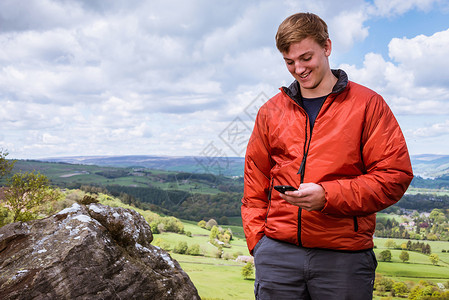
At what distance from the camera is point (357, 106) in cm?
270

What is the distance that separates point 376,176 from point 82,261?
155 inches

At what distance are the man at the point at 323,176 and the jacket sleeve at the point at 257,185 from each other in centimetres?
15

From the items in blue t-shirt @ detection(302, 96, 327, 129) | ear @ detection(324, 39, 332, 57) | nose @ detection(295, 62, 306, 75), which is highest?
ear @ detection(324, 39, 332, 57)

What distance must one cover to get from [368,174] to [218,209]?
105 ft

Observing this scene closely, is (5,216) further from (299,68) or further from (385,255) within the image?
(385,255)

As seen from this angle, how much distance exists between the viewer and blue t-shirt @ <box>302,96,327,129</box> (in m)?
2.90

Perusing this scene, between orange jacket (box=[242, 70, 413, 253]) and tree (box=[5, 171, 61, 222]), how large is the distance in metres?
14.4

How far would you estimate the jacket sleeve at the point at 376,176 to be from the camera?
249 centimetres

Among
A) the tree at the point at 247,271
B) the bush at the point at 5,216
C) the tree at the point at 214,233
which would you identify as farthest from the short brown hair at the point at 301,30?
the tree at the point at 214,233

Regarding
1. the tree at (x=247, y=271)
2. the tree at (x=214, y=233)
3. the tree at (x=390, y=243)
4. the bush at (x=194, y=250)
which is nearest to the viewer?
the tree at (x=247, y=271)

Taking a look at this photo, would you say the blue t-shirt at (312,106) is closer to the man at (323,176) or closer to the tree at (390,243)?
the man at (323,176)

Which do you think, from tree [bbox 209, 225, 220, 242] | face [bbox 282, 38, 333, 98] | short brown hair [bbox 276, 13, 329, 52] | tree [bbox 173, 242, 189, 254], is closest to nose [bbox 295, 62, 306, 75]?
face [bbox 282, 38, 333, 98]

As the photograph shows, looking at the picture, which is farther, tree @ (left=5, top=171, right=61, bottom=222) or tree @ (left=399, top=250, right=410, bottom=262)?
tree @ (left=399, top=250, right=410, bottom=262)

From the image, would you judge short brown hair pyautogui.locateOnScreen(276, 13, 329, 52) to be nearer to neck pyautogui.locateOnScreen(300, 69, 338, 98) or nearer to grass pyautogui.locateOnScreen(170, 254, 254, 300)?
neck pyautogui.locateOnScreen(300, 69, 338, 98)
